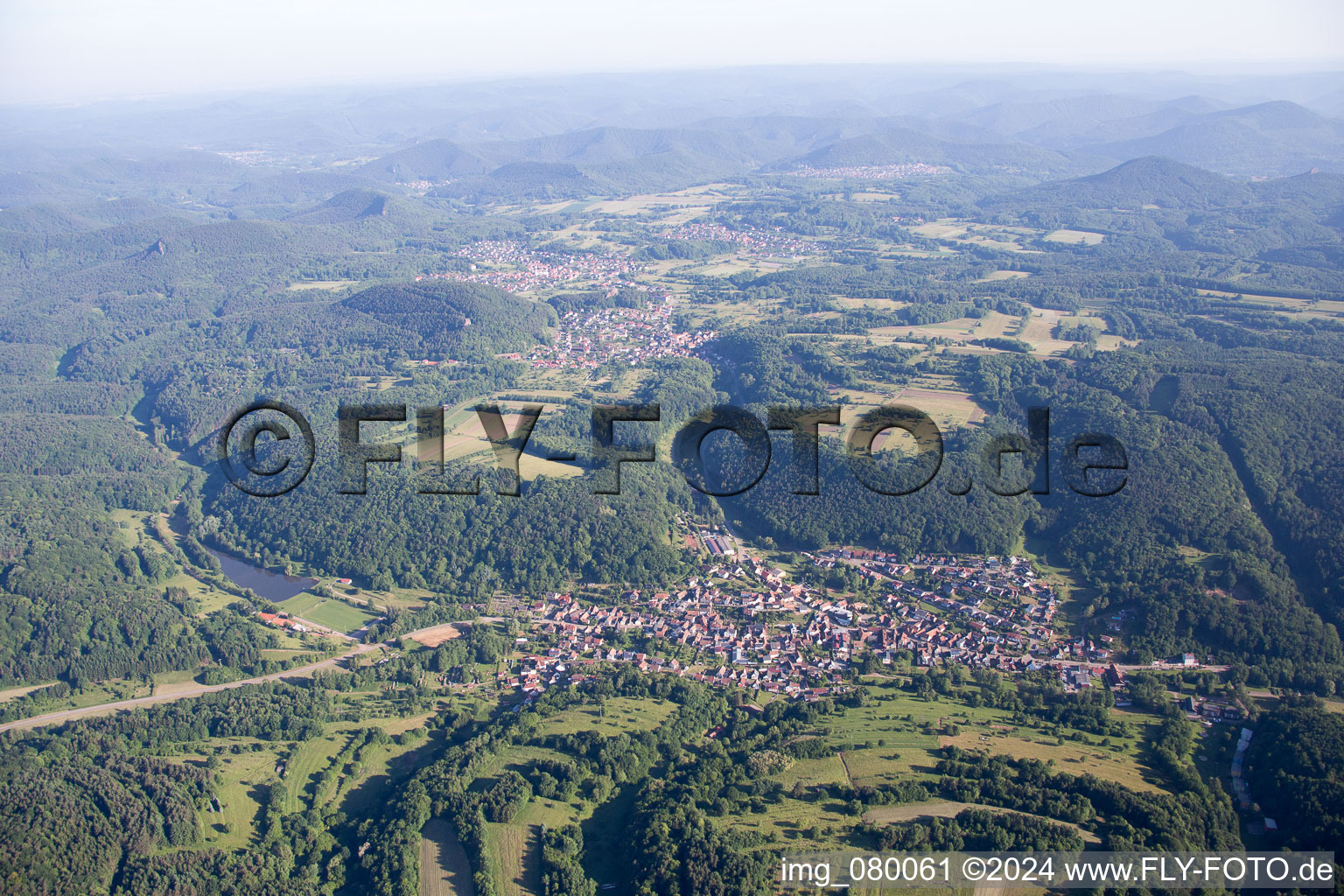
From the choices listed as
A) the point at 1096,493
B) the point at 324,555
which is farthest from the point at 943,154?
the point at 324,555

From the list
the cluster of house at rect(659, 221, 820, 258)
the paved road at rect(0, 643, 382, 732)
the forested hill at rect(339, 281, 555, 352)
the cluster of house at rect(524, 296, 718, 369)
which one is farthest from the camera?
the cluster of house at rect(659, 221, 820, 258)

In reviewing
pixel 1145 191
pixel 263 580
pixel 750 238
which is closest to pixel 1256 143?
pixel 1145 191

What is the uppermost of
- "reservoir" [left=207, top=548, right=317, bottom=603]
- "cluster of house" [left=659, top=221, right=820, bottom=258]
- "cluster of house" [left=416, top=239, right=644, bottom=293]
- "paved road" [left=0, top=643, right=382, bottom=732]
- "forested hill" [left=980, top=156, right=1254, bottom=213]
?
"forested hill" [left=980, top=156, right=1254, bottom=213]

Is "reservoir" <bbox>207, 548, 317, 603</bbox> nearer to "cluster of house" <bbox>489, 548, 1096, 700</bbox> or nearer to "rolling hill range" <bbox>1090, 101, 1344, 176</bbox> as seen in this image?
"cluster of house" <bbox>489, 548, 1096, 700</bbox>

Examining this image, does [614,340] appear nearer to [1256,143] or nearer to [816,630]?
[816,630]

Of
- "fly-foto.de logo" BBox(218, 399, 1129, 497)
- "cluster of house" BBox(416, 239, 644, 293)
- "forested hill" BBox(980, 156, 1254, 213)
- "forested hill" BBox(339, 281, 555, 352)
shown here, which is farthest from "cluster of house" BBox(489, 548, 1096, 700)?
"forested hill" BBox(980, 156, 1254, 213)

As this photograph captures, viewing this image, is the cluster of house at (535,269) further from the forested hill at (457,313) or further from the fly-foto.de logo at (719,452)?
the fly-foto.de logo at (719,452)
